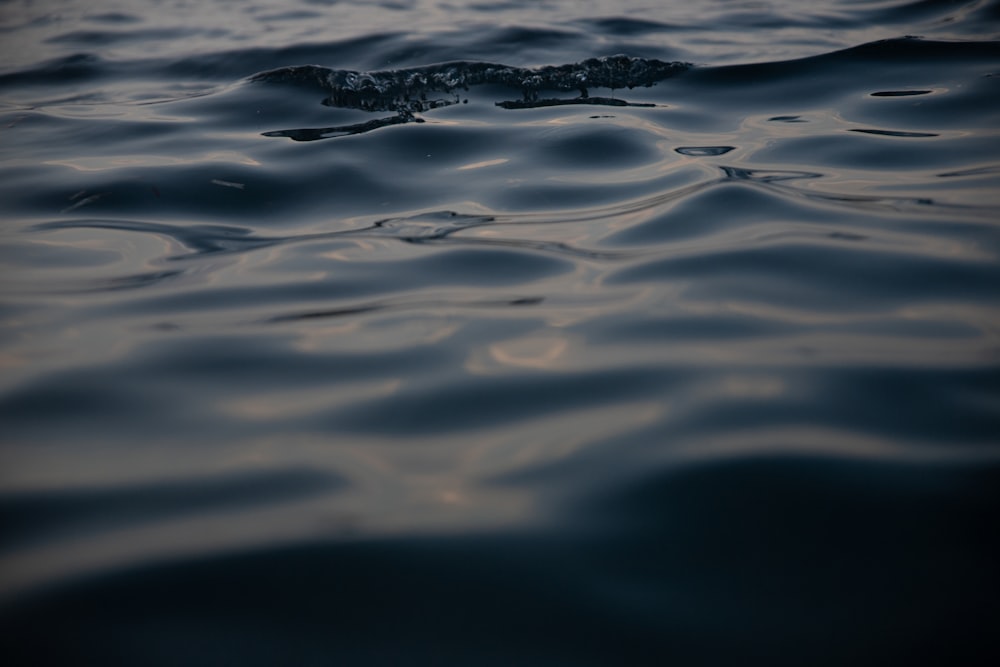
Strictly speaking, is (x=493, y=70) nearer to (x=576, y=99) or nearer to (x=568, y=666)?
(x=576, y=99)

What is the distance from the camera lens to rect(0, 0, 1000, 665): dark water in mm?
1094

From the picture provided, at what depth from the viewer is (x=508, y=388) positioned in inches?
65.0

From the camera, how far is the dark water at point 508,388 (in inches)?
43.1

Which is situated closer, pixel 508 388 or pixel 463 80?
pixel 508 388

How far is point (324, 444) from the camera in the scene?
1.47 m

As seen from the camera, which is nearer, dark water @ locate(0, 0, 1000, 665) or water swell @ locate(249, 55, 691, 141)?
dark water @ locate(0, 0, 1000, 665)

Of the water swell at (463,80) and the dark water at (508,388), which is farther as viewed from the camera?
the water swell at (463,80)

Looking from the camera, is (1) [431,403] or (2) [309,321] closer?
(1) [431,403]

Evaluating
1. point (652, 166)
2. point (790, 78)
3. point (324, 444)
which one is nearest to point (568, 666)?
point (324, 444)

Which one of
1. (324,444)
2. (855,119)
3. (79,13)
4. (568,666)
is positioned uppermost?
A: (79,13)

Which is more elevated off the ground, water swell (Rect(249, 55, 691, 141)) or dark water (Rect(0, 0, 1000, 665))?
water swell (Rect(249, 55, 691, 141))

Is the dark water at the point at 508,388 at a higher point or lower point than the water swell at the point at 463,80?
lower

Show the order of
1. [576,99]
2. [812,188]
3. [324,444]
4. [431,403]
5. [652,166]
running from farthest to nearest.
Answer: [576,99] < [652,166] < [812,188] < [431,403] < [324,444]

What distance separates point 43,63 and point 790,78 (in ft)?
15.3
